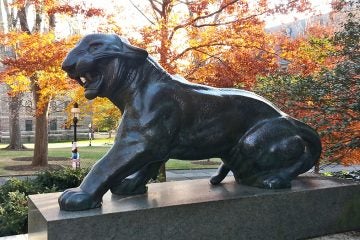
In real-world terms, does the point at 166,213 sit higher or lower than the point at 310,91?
lower

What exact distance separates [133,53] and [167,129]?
709 mm

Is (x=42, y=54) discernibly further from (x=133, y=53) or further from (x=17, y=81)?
(x=133, y=53)

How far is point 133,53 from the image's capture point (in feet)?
11.3

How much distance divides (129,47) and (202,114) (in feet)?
2.89

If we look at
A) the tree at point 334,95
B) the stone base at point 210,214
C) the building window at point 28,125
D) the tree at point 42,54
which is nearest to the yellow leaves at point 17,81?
the tree at point 42,54

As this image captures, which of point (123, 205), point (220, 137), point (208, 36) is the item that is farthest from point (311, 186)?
point (208, 36)

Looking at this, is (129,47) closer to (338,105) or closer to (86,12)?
(338,105)

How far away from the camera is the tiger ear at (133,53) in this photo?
11.2 ft

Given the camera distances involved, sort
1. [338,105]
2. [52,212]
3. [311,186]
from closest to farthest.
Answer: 1. [52,212]
2. [311,186]
3. [338,105]

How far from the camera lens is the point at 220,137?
3768mm

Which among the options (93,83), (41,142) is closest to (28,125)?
(41,142)

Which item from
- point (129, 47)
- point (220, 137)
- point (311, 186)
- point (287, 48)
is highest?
point (287, 48)

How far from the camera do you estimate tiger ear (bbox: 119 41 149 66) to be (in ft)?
11.2

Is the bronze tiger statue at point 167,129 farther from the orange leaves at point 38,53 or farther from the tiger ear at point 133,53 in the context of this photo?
the orange leaves at point 38,53
